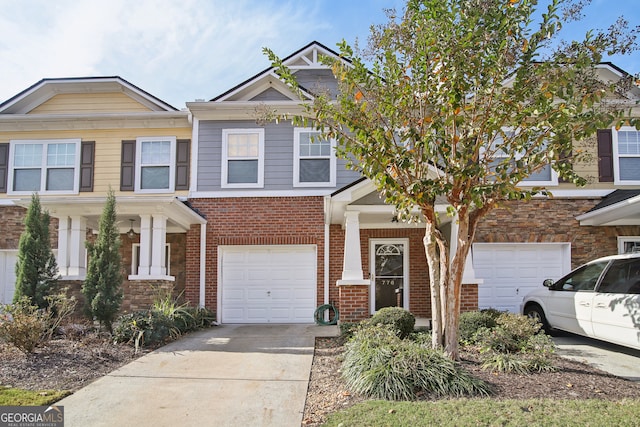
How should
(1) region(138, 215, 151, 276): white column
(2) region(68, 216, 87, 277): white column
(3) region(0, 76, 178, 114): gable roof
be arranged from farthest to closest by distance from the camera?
(3) region(0, 76, 178, 114): gable roof, (2) region(68, 216, 87, 277): white column, (1) region(138, 215, 151, 276): white column

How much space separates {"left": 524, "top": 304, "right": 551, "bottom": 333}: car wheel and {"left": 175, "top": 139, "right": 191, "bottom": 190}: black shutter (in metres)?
8.82

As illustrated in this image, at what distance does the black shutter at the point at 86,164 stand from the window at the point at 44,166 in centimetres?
11

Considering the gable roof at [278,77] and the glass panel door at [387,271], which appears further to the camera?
the gable roof at [278,77]

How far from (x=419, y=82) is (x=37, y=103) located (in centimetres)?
1175

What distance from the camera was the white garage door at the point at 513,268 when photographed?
12.5 m

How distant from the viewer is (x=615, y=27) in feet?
21.4

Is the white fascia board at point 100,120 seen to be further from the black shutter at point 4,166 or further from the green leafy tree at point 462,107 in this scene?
the green leafy tree at point 462,107

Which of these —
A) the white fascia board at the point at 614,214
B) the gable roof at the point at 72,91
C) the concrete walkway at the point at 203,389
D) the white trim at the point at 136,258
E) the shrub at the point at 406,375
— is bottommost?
the concrete walkway at the point at 203,389

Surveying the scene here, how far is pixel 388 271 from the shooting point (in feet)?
42.5

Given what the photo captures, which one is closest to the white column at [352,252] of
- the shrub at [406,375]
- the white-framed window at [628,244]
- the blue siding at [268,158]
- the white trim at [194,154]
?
the blue siding at [268,158]

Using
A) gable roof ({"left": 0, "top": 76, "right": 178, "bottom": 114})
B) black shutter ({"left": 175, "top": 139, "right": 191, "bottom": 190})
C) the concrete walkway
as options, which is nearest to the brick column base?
the concrete walkway

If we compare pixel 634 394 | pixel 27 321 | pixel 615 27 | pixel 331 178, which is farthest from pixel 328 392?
pixel 331 178

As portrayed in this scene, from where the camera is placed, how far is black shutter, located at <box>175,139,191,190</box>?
43.3ft

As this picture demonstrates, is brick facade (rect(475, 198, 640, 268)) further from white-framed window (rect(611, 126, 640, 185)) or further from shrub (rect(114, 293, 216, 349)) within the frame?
shrub (rect(114, 293, 216, 349))
